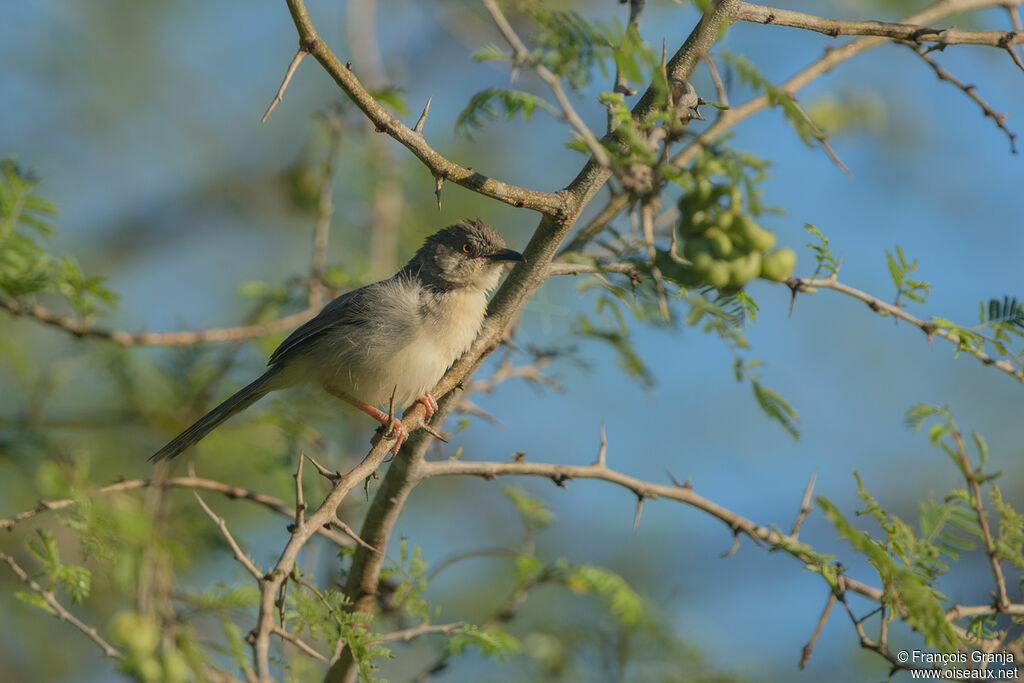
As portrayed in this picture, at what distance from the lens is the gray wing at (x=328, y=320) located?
5285 millimetres

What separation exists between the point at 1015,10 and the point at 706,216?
194 cm

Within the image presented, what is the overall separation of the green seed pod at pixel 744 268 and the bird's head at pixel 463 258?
302 centimetres

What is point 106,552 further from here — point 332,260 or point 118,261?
point 118,261

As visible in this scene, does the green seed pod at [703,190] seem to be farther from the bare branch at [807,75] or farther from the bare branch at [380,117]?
the bare branch at [380,117]

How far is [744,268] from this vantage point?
7.16ft

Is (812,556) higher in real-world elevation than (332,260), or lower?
lower

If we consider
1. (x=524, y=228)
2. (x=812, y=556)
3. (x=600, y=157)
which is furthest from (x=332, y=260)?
(x=600, y=157)

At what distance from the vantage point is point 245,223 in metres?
10.6

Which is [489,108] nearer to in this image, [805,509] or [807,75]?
[807,75]

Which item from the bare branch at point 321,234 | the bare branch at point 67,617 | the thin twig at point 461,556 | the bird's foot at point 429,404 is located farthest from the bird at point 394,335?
the bare branch at point 67,617

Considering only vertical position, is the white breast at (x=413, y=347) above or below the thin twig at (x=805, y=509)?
above

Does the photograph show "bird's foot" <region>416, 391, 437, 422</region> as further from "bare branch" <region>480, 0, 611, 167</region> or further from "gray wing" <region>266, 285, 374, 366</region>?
"bare branch" <region>480, 0, 611, 167</region>

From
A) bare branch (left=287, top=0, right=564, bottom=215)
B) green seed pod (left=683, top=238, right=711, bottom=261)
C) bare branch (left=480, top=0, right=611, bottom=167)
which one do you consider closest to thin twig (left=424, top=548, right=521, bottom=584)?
bare branch (left=287, top=0, right=564, bottom=215)

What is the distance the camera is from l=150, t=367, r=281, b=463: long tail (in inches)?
196
